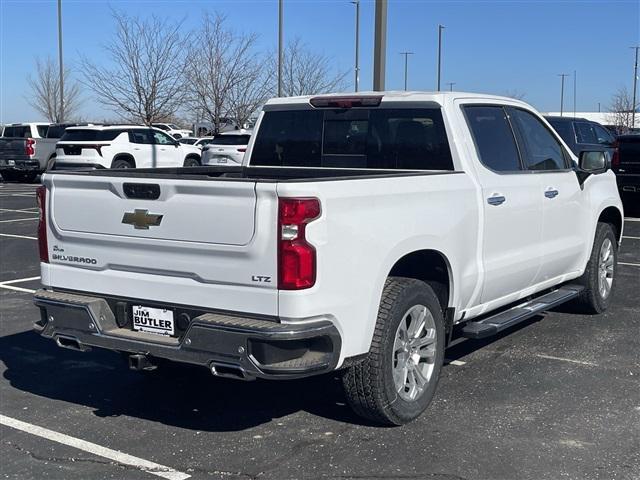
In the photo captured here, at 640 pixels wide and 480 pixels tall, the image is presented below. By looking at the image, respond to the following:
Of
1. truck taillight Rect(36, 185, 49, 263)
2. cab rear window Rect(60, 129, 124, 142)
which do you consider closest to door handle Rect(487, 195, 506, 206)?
truck taillight Rect(36, 185, 49, 263)

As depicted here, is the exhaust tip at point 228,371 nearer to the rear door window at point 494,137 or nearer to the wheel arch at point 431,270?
the wheel arch at point 431,270

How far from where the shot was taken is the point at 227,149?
2045 centimetres

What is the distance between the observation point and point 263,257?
4.00 metres

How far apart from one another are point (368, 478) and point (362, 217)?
1.32 m

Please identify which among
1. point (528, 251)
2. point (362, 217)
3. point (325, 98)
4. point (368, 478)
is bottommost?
point (368, 478)

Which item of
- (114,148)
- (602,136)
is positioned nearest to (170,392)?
(602,136)

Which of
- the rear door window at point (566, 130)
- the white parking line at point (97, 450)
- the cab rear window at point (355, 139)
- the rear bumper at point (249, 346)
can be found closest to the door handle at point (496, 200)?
the cab rear window at point (355, 139)

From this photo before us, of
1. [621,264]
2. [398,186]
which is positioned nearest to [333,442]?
[398,186]

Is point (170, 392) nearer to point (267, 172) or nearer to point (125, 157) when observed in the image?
point (267, 172)

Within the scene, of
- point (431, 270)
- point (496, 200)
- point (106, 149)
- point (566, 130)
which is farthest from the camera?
point (106, 149)

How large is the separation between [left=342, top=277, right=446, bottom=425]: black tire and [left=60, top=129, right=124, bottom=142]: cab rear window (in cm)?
1849

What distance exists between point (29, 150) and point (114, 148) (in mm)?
4910

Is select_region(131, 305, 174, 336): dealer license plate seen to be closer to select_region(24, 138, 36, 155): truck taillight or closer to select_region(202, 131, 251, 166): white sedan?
select_region(202, 131, 251, 166): white sedan

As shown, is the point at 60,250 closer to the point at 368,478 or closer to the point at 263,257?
the point at 263,257
